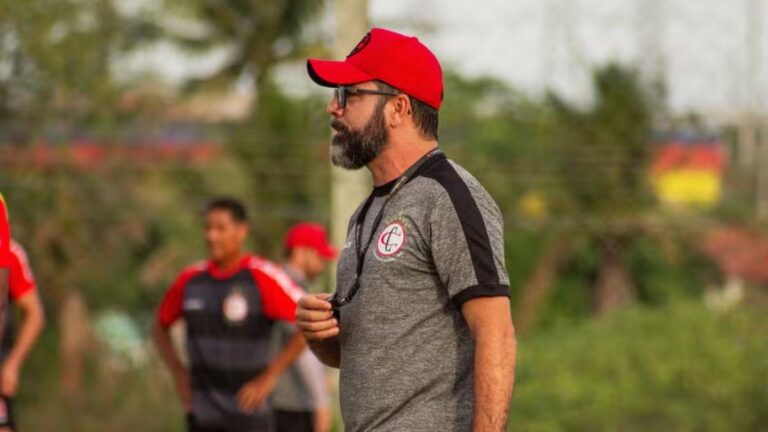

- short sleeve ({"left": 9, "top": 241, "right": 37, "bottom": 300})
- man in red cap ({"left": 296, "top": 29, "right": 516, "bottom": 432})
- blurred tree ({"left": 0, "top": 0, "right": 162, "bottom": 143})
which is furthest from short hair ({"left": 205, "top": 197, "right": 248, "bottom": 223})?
blurred tree ({"left": 0, "top": 0, "right": 162, "bottom": 143})

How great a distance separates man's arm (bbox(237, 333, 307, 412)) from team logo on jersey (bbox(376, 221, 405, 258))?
3.95m

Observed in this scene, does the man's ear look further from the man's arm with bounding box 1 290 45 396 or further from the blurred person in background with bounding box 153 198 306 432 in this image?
the man's arm with bounding box 1 290 45 396

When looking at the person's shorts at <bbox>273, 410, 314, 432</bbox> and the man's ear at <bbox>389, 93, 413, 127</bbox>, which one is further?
the person's shorts at <bbox>273, 410, 314, 432</bbox>

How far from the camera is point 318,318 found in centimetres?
378

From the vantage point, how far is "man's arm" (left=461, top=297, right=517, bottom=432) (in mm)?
3436

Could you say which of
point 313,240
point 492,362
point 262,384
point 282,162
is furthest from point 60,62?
point 492,362

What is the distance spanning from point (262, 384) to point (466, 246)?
4.14 metres

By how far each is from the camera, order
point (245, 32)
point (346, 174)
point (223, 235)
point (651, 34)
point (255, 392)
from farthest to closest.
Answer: point (245, 32)
point (651, 34)
point (346, 174)
point (223, 235)
point (255, 392)

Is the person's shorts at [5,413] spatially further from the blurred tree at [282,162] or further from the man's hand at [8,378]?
the blurred tree at [282,162]

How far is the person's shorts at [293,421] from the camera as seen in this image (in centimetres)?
879

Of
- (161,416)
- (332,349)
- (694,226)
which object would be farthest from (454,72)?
(332,349)

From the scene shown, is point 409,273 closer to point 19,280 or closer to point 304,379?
point 19,280

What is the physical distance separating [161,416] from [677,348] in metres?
4.39

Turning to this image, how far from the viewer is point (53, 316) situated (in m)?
12.1
